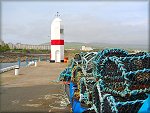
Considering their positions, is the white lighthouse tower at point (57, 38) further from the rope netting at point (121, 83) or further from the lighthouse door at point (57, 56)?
the rope netting at point (121, 83)

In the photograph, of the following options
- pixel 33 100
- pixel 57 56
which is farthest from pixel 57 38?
pixel 33 100

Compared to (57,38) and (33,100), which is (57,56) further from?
(33,100)

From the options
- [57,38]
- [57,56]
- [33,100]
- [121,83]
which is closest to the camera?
[121,83]

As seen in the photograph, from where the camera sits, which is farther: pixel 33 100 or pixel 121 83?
pixel 33 100

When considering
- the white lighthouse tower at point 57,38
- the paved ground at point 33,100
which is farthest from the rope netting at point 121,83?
the white lighthouse tower at point 57,38

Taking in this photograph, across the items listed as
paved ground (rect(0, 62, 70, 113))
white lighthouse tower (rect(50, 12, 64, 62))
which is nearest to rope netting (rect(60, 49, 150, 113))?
paved ground (rect(0, 62, 70, 113))

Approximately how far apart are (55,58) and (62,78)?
15888 mm

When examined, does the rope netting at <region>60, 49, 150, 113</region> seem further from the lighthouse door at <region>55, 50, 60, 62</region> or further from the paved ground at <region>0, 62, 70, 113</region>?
the lighthouse door at <region>55, 50, 60, 62</region>

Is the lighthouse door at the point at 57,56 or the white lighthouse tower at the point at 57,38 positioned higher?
the white lighthouse tower at the point at 57,38

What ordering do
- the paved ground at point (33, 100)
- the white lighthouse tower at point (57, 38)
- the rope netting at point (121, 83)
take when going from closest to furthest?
the rope netting at point (121, 83) → the paved ground at point (33, 100) → the white lighthouse tower at point (57, 38)

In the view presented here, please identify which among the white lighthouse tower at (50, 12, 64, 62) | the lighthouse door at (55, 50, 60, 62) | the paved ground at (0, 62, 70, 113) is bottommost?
the paved ground at (0, 62, 70, 113)

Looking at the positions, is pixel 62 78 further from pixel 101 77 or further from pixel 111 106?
pixel 111 106

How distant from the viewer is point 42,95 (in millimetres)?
11438

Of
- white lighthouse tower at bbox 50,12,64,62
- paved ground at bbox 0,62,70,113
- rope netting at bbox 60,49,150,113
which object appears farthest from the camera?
Answer: white lighthouse tower at bbox 50,12,64,62
